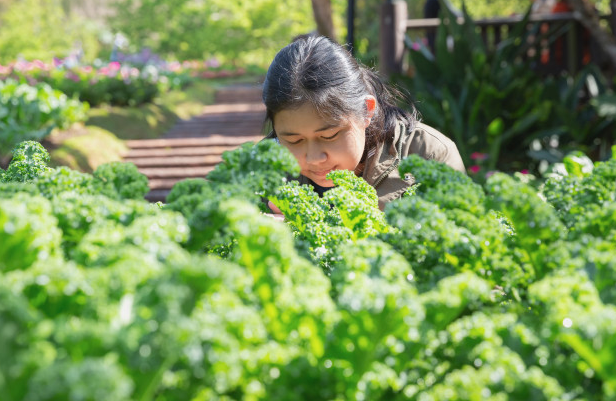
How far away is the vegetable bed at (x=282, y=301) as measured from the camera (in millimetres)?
799

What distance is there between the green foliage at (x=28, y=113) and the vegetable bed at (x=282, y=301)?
5.92 metres

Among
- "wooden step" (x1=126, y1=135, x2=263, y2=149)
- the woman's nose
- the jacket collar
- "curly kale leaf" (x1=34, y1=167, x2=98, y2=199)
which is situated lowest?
"wooden step" (x1=126, y1=135, x2=263, y2=149)

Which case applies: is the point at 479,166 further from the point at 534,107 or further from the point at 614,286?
the point at 614,286

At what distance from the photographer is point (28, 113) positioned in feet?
23.9

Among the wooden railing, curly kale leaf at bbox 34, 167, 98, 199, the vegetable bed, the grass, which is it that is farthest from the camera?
the wooden railing

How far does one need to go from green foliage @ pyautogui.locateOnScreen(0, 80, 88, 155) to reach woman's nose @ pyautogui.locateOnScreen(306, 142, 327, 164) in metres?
5.07

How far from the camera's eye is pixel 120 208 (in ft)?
4.09

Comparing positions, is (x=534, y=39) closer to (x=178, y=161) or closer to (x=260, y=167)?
(x=178, y=161)

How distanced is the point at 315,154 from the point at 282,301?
4.96 ft

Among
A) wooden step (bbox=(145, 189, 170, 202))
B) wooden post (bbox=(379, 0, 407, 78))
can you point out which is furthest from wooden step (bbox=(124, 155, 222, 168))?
wooden post (bbox=(379, 0, 407, 78))

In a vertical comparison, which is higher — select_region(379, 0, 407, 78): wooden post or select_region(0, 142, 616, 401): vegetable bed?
select_region(0, 142, 616, 401): vegetable bed

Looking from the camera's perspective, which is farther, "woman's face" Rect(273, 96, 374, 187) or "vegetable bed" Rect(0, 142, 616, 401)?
"woman's face" Rect(273, 96, 374, 187)

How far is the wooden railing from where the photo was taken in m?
8.17

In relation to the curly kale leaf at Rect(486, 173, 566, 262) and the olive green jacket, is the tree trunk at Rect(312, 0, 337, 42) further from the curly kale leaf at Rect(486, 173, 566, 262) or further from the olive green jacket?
the curly kale leaf at Rect(486, 173, 566, 262)
